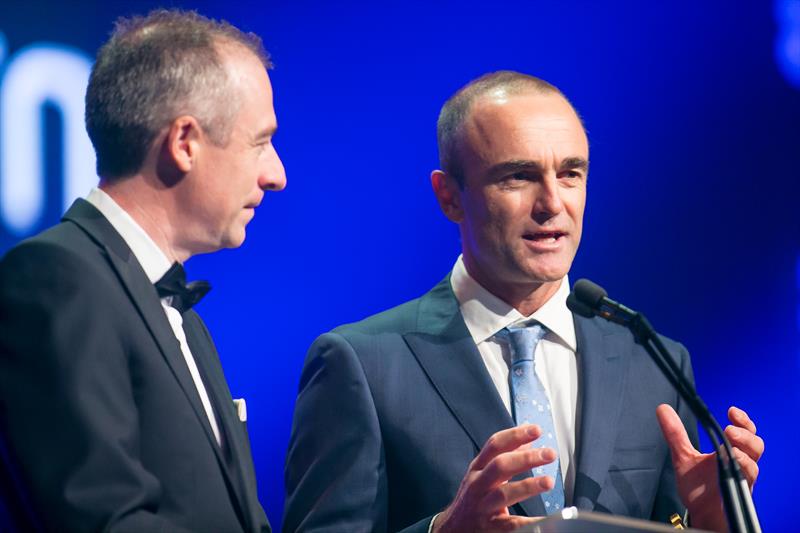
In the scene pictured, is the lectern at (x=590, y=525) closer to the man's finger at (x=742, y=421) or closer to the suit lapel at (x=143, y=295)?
the suit lapel at (x=143, y=295)

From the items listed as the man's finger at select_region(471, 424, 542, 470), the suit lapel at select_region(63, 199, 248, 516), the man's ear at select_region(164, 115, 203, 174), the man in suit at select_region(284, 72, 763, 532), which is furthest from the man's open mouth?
the suit lapel at select_region(63, 199, 248, 516)

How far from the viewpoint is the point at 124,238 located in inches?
79.4

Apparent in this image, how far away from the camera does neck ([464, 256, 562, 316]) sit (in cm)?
282

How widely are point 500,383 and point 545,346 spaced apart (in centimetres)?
15

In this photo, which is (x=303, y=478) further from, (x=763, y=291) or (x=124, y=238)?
(x=763, y=291)

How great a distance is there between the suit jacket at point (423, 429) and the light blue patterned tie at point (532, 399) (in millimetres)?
39

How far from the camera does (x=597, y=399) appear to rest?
268cm

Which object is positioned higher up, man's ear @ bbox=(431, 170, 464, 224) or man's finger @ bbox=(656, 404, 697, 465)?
man's ear @ bbox=(431, 170, 464, 224)

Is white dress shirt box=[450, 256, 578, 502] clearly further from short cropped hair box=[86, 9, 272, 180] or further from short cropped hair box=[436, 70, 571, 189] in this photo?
short cropped hair box=[86, 9, 272, 180]

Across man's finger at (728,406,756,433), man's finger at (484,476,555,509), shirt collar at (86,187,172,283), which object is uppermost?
shirt collar at (86,187,172,283)

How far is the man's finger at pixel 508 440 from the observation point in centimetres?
211

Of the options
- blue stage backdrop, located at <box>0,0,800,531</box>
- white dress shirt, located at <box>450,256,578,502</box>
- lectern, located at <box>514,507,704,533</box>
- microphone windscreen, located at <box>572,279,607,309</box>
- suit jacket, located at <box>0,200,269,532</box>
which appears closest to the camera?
lectern, located at <box>514,507,704,533</box>

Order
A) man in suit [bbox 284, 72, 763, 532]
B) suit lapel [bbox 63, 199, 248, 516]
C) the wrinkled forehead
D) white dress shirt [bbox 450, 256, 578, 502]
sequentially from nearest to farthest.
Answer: suit lapel [bbox 63, 199, 248, 516]
man in suit [bbox 284, 72, 763, 532]
white dress shirt [bbox 450, 256, 578, 502]
the wrinkled forehead

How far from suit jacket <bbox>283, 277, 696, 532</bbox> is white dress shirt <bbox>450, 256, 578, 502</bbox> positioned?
25 millimetres
